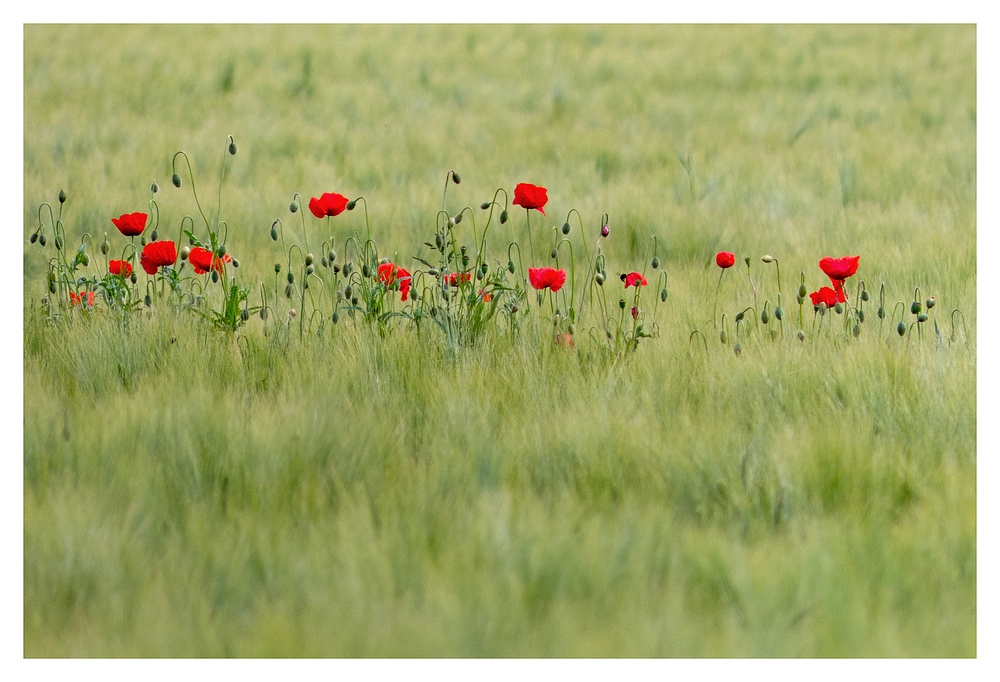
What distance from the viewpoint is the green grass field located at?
127 centimetres

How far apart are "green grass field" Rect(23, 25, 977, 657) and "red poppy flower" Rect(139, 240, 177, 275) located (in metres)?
0.11

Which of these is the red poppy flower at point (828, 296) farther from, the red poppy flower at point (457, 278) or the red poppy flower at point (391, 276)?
the red poppy flower at point (391, 276)

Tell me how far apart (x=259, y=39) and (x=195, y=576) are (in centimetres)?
424

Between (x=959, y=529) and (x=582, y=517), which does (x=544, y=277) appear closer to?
(x=582, y=517)

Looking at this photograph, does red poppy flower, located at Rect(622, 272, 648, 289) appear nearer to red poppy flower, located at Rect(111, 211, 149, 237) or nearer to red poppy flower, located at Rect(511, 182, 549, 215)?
red poppy flower, located at Rect(511, 182, 549, 215)

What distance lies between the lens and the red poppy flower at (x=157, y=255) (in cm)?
222

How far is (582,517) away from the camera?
1470mm

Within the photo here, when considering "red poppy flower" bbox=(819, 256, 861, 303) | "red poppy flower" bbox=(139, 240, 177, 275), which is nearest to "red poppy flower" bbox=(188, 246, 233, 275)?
"red poppy flower" bbox=(139, 240, 177, 275)

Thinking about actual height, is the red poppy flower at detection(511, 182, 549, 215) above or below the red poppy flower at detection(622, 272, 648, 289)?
above

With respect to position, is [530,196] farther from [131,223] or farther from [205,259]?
[131,223]

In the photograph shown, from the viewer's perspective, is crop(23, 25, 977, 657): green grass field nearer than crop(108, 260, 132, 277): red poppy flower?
Yes

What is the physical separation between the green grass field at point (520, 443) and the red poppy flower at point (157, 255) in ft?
0.35

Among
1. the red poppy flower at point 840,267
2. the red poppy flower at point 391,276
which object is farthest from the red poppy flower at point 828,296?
the red poppy flower at point 391,276

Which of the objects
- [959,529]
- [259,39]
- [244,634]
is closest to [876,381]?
[959,529]
